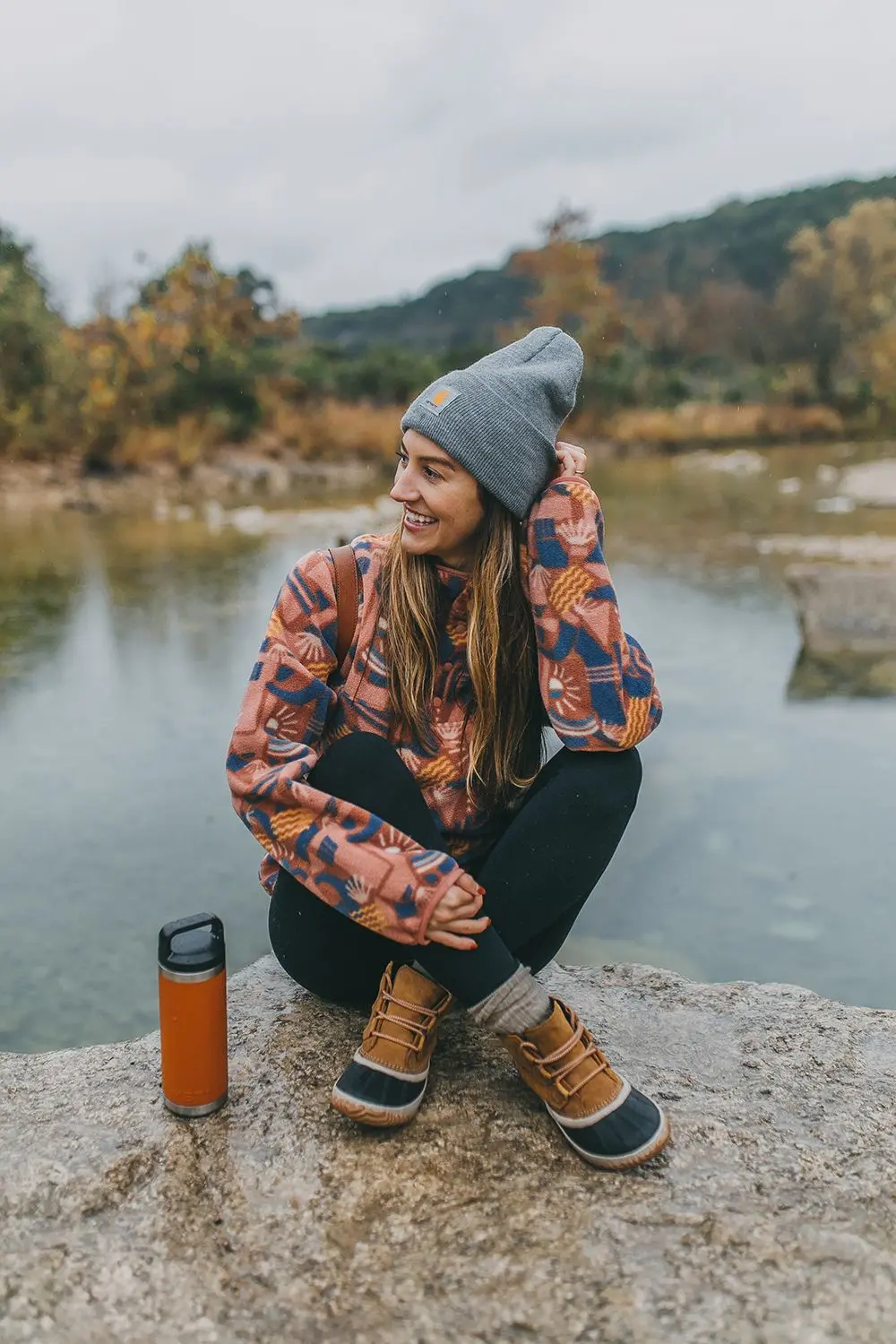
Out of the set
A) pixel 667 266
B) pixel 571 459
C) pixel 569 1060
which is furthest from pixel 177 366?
pixel 667 266

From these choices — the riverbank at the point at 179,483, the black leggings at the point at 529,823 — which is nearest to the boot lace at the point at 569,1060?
the black leggings at the point at 529,823

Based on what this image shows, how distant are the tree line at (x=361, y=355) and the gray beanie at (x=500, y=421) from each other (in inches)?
422

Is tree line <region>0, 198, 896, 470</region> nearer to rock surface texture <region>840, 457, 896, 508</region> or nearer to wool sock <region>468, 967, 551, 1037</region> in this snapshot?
rock surface texture <region>840, 457, 896, 508</region>

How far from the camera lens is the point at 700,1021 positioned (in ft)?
5.59

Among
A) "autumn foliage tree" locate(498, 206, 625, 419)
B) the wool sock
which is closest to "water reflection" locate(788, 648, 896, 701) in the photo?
the wool sock

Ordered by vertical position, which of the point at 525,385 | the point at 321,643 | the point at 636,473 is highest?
the point at 525,385

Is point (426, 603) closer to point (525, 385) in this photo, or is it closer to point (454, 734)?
point (454, 734)

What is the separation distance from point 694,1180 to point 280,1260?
46 cm

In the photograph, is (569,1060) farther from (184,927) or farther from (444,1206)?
(184,927)

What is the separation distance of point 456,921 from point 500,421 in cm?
63

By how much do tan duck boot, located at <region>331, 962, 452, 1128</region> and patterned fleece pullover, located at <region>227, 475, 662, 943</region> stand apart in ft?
0.39

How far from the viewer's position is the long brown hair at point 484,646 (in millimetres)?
1481

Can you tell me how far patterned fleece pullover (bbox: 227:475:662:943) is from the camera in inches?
52.2

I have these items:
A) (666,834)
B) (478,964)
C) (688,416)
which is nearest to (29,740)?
(666,834)
